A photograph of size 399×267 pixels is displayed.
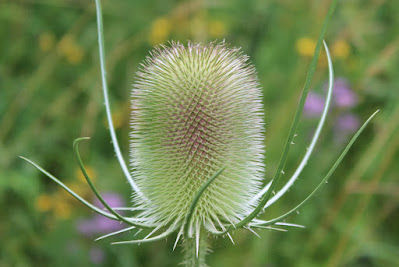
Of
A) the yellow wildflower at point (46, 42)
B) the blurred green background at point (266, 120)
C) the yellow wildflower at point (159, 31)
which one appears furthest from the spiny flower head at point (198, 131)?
the yellow wildflower at point (46, 42)

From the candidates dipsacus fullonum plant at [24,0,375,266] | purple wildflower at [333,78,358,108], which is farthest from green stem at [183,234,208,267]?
purple wildflower at [333,78,358,108]

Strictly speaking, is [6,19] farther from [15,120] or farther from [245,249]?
[245,249]

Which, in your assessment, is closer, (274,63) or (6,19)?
(274,63)

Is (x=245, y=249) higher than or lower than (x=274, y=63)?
lower

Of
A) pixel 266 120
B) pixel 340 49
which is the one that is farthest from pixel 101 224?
pixel 340 49

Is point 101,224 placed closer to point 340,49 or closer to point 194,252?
point 194,252

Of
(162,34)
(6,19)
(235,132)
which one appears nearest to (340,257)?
(235,132)
